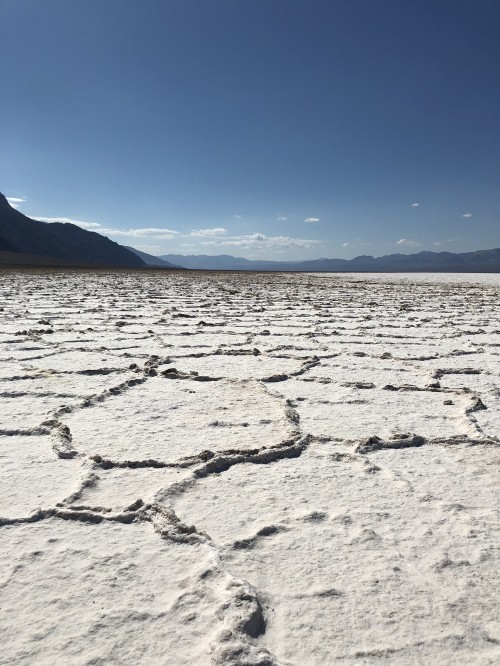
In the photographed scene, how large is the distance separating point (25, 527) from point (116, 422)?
2.12 feet

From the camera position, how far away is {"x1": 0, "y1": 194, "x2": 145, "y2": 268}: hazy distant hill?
2963 inches

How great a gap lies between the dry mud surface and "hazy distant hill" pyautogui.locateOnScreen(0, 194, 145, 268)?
63226mm

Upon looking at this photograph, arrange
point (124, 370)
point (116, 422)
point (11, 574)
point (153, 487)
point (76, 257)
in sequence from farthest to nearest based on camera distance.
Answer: point (76, 257), point (124, 370), point (116, 422), point (153, 487), point (11, 574)

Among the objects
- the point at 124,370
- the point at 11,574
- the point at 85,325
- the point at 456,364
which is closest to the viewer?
the point at 11,574

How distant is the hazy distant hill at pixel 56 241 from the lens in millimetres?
75250

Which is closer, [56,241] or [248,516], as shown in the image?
[248,516]

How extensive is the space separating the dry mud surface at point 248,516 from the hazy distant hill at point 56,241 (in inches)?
2489

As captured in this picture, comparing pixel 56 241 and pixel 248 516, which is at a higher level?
pixel 56 241

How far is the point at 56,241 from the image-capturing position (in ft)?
282

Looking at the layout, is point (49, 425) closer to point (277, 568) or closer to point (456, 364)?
point (277, 568)

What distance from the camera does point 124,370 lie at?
2406 mm

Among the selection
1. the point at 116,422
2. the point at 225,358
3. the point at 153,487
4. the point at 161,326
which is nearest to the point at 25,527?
the point at 153,487

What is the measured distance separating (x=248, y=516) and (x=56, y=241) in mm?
92556

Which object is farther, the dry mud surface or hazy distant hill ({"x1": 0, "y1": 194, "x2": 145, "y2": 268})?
hazy distant hill ({"x1": 0, "y1": 194, "x2": 145, "y2": 268})
